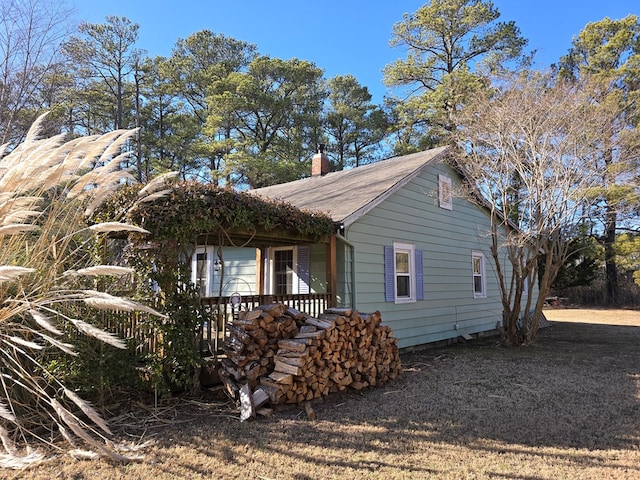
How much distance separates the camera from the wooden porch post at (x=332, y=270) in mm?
7062

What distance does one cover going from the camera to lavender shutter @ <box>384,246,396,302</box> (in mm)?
8352

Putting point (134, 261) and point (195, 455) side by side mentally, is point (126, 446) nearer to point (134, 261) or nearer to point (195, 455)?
point (195, 455)

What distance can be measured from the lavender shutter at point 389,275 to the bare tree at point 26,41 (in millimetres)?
8063

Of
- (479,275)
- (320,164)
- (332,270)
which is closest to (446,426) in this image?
(332,270)

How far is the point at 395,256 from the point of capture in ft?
28.9

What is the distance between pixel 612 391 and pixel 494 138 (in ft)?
17.9

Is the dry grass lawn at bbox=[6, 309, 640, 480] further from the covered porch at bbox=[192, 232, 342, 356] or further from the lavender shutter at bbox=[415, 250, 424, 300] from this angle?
the lavender shutter at bbox=[415, 250, 424, 300]

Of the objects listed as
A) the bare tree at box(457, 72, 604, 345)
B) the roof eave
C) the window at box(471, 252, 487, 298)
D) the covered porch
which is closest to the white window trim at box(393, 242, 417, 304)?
the roof eave

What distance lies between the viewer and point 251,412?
14.5 feet

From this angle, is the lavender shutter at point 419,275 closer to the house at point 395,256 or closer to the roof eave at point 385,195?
the house at point 395,256

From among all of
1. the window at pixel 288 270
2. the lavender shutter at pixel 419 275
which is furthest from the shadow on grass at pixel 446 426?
the window at pixel 288 270

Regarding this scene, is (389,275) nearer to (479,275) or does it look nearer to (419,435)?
(479,275)

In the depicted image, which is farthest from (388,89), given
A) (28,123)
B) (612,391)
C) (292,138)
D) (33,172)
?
(33,172)

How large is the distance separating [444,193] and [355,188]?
2.70m
